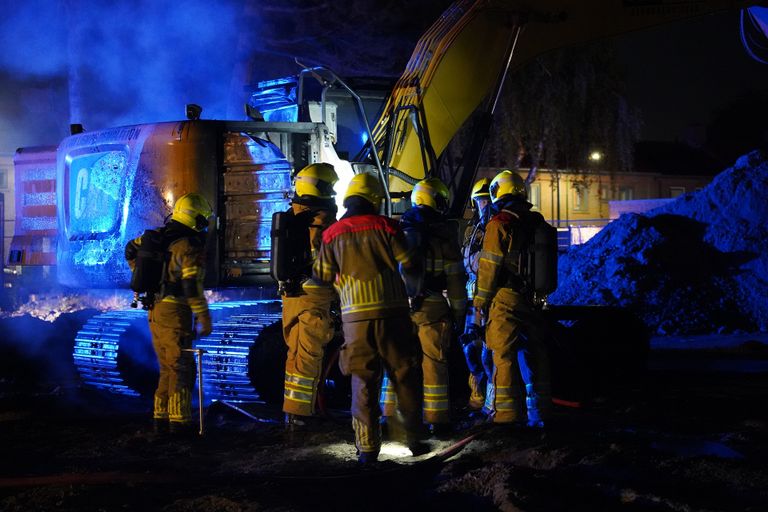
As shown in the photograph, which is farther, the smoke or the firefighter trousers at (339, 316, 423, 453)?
the smoke

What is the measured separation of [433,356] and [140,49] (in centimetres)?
1145

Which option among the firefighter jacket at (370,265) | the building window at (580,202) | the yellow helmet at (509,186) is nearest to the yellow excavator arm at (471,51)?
the yellow helmet at (509,186)

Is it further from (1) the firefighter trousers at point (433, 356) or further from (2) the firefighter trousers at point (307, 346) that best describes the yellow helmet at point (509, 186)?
(2) the firefighter trousers at point (307, 346)

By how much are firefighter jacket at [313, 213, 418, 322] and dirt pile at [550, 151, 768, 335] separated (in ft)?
29.8

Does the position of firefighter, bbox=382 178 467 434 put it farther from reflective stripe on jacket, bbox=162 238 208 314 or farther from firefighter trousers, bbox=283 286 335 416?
reflective stripe on jacket, bbox=162 238 208 314

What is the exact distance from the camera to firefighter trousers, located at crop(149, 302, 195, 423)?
6.81 meters

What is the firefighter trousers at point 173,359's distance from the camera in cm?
681

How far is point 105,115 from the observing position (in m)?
16.9

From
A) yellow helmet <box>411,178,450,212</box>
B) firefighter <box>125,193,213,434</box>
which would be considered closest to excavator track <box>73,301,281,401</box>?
firefighter <box>125,193,213,434</box>

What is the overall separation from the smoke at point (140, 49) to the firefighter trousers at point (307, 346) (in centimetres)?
556

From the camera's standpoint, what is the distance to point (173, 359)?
268 inches

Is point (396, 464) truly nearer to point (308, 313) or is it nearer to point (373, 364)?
point (373, 364)

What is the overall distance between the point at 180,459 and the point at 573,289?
10005 millimetres

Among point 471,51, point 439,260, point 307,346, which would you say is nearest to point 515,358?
point 439,260
